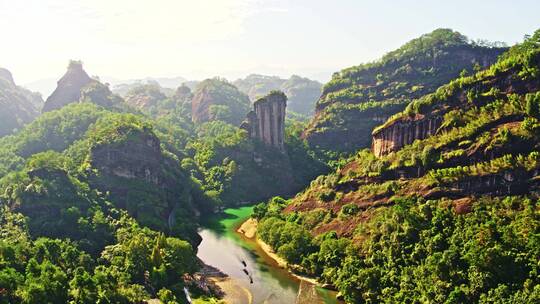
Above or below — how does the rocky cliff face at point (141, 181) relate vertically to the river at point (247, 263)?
above

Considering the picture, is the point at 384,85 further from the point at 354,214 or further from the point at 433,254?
the point at 433,254

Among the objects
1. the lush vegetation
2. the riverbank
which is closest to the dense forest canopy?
the lush vegetation

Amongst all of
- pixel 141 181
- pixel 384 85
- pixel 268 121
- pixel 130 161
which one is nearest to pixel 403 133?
pixel 141 181

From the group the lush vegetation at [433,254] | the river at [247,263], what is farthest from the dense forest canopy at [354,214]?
the river at [247,263]

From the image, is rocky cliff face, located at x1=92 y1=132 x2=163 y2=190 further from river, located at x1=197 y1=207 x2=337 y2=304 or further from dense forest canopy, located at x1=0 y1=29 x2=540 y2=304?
river, located at x1=197 y1=207 x2=337 y2=304

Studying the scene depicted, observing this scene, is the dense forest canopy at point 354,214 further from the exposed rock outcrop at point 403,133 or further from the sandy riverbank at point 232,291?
the sandy riverbank at point 232,291

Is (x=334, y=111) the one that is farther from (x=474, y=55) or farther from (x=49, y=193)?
(x=49, y=193)
